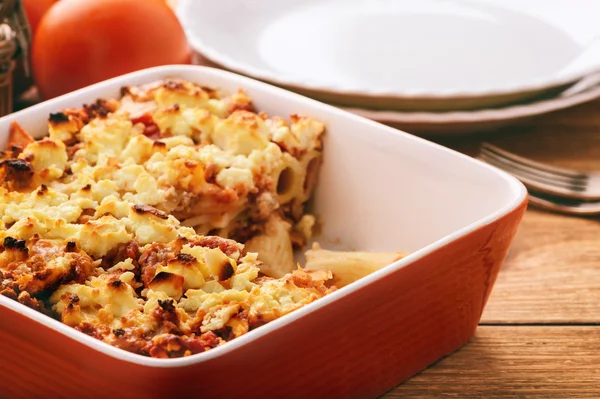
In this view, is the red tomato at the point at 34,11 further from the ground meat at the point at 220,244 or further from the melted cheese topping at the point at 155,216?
the ground meat at the point at 220,244

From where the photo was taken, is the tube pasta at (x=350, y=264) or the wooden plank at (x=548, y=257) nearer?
the tube pasta at (x=350, y=264)

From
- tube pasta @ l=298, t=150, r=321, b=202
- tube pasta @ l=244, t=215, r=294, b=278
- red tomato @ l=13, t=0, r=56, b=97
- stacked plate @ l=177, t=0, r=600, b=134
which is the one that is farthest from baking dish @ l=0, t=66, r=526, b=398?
red tomato @ l=13, t=0, r=56, b=97

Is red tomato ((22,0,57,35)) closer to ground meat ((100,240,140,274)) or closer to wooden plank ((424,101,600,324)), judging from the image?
wooden plank ((424,101,600,324))

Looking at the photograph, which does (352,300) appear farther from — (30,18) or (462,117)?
(30,18)

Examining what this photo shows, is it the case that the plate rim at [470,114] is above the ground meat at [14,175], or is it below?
below

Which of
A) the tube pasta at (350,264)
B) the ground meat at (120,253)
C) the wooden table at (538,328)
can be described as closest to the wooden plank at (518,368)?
the wooden table at (538,328)

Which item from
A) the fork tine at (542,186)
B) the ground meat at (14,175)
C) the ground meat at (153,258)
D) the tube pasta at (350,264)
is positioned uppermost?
the ground meat at (153,258)
